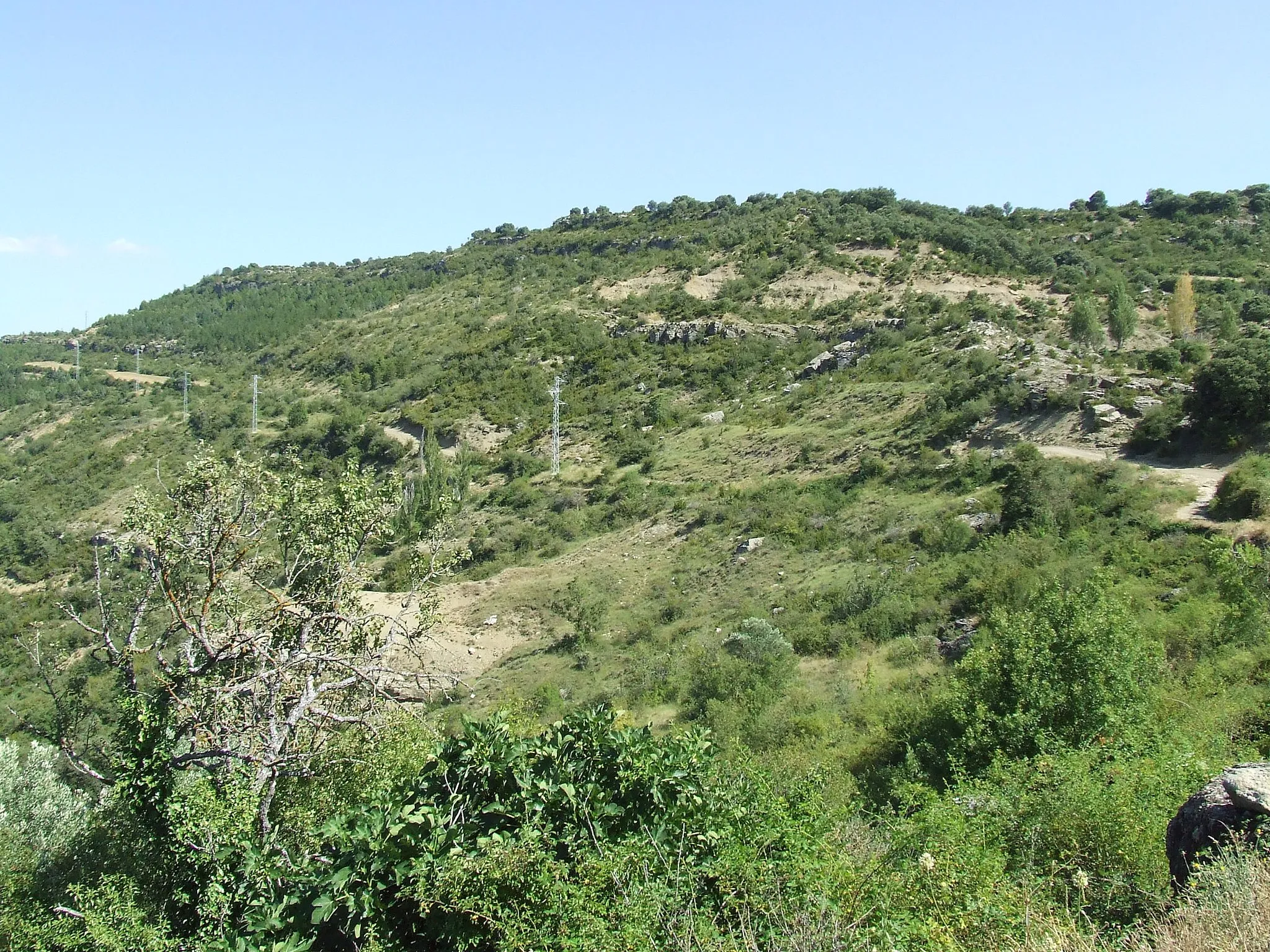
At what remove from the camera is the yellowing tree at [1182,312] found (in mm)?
33500

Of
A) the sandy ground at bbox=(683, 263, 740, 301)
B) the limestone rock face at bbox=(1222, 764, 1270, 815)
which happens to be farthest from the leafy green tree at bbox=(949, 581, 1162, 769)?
the sandy ground at bbox=(683, 263, 740, 301)

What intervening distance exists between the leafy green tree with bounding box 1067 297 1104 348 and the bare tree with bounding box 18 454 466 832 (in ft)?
101

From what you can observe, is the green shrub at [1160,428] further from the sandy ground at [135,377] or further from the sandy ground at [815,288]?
the sandy ground at [135,377]

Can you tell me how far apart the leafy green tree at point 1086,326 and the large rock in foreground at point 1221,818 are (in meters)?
30.1

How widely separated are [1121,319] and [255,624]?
34.1m

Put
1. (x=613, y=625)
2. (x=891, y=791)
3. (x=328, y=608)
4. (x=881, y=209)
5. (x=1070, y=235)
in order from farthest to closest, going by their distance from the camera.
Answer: (x=881, y=209) → (x=1070, y=235) → (x=613, y=625) → (x=891, y=791) → (x=328, y=608)

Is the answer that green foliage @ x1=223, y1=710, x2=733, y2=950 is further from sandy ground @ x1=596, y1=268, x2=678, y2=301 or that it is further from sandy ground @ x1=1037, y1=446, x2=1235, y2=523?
sandy ground @ x1=596, y1=268, x2=678, y2=301

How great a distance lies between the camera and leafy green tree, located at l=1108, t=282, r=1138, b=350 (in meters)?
32.6

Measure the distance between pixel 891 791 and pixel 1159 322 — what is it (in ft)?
114

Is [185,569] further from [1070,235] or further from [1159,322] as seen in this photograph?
[1070,235]

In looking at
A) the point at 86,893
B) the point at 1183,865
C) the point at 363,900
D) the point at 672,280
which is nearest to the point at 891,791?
the point at 1183,865

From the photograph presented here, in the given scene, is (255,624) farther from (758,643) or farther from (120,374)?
(120,374)

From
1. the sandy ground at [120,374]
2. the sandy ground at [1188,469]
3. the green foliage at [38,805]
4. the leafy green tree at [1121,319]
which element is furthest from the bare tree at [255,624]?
the sandy ground at [120,374]

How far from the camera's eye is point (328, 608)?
28.0 feet
